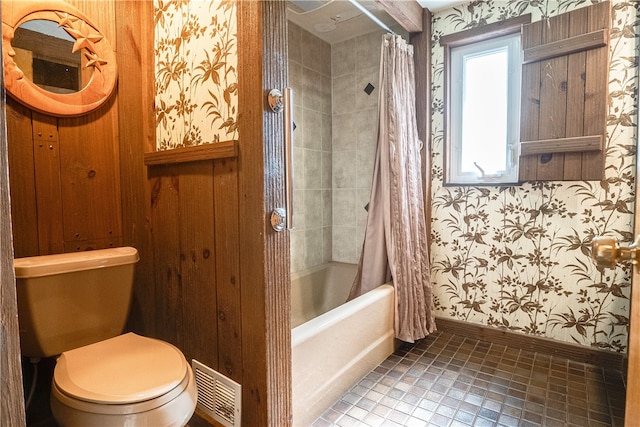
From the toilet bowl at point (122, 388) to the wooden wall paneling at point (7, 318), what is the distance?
518mm

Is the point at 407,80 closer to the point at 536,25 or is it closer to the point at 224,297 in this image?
the point at 536,25

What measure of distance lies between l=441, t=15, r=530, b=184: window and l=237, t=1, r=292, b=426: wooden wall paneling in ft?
4.94

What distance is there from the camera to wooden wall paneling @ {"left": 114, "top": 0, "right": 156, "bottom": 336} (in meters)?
1.55

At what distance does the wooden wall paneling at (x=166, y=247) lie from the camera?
1457 mm

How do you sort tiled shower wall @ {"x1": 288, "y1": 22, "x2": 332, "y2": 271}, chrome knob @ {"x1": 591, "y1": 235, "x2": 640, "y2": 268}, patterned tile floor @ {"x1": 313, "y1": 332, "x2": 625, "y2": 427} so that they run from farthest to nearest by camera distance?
tiled shower wall @ {"x1": 288, "y1": 22, "x2": 332, "y2": 271} < patterned tile floor @ {"x1": 313, "y1": 332, "x2": 625, "y2": 427} < chrome knob @ {"x1": 591, "y1": 235, "x2": 640, "y2": 268}

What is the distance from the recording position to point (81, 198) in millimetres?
1544

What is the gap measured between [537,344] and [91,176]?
2586mm

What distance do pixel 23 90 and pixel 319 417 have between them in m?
1.82

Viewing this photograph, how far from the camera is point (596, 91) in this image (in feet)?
5.74

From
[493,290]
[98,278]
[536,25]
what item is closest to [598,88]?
[536,25]

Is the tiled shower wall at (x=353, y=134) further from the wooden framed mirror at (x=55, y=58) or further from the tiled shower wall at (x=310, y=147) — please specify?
the wooden framed mirror at (x=55, y=58)

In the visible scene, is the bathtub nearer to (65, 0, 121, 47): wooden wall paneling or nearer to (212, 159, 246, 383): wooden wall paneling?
(212, 159, 246, 383): wooden wall paneling

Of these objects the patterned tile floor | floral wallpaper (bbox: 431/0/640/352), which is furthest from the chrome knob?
floral wallpaper (bbox: 431/0/640/352)

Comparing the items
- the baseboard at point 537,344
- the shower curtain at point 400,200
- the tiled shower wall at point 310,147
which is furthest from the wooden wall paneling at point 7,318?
the baseboard at point 537,344
